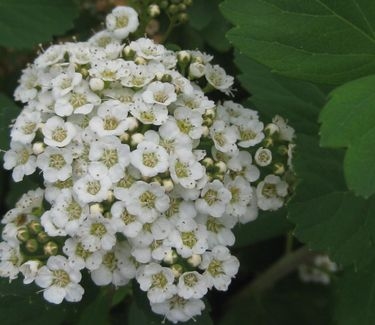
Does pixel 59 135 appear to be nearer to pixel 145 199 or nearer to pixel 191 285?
pixel 145 199

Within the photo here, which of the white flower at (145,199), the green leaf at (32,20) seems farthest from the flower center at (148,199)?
the green leaf at (32,20)

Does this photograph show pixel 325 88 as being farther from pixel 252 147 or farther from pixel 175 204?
pixel 175 204

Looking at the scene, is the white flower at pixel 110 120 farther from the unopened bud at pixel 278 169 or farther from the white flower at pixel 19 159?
the unopened bud at pixel 278 169

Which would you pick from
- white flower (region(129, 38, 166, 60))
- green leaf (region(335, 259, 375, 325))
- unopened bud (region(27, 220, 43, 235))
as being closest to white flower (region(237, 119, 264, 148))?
white flower (region(129, 38, 166, 60))

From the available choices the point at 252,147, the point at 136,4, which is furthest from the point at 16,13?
the point at 252,147

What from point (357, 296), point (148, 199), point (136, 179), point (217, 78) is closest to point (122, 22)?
point (217, 78)

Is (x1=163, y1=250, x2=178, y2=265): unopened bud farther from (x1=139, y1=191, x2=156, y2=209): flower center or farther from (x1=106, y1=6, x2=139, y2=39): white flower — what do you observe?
(x1=106, y1=6, x2=139, y2=39): white flower
